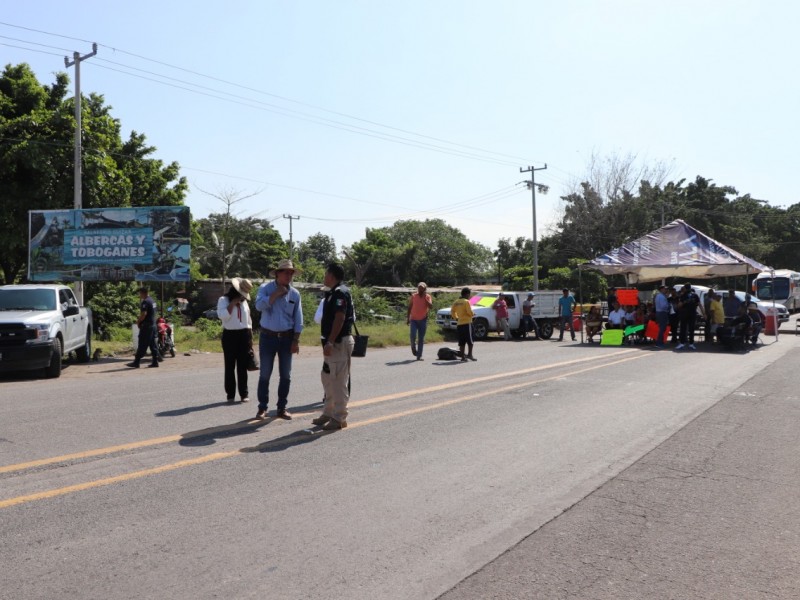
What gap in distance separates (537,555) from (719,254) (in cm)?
2101

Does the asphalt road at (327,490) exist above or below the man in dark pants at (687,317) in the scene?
below

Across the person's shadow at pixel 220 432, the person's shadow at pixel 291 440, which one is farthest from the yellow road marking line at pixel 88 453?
the person's shadow at pixel 291 440

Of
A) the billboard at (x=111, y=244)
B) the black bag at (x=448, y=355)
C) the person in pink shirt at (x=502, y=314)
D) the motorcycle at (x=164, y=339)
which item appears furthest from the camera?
the person in pink shirt at (x=502, y=314)

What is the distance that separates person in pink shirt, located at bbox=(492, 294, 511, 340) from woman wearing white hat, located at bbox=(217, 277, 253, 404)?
1621 centimetres

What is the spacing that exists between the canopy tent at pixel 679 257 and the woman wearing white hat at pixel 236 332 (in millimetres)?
16131

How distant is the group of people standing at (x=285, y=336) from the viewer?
770cm

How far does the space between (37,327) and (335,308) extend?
26.8 feet

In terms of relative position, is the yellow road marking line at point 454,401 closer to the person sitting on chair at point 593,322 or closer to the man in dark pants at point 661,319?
the man in dark pants at point 661,319

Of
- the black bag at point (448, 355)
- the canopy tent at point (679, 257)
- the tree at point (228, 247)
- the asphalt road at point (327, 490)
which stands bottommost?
the asphalt road at point (327, 490)

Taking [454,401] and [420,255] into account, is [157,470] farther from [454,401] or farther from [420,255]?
[420,255]

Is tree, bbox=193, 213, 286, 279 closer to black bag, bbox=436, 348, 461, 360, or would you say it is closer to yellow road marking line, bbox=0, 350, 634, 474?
black bag, bbox=436, 348, 461, 360

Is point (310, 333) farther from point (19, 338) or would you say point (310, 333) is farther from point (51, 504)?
point (51, 504)

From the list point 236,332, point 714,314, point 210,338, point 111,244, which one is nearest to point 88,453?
point 236,332

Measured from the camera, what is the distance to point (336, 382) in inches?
303
